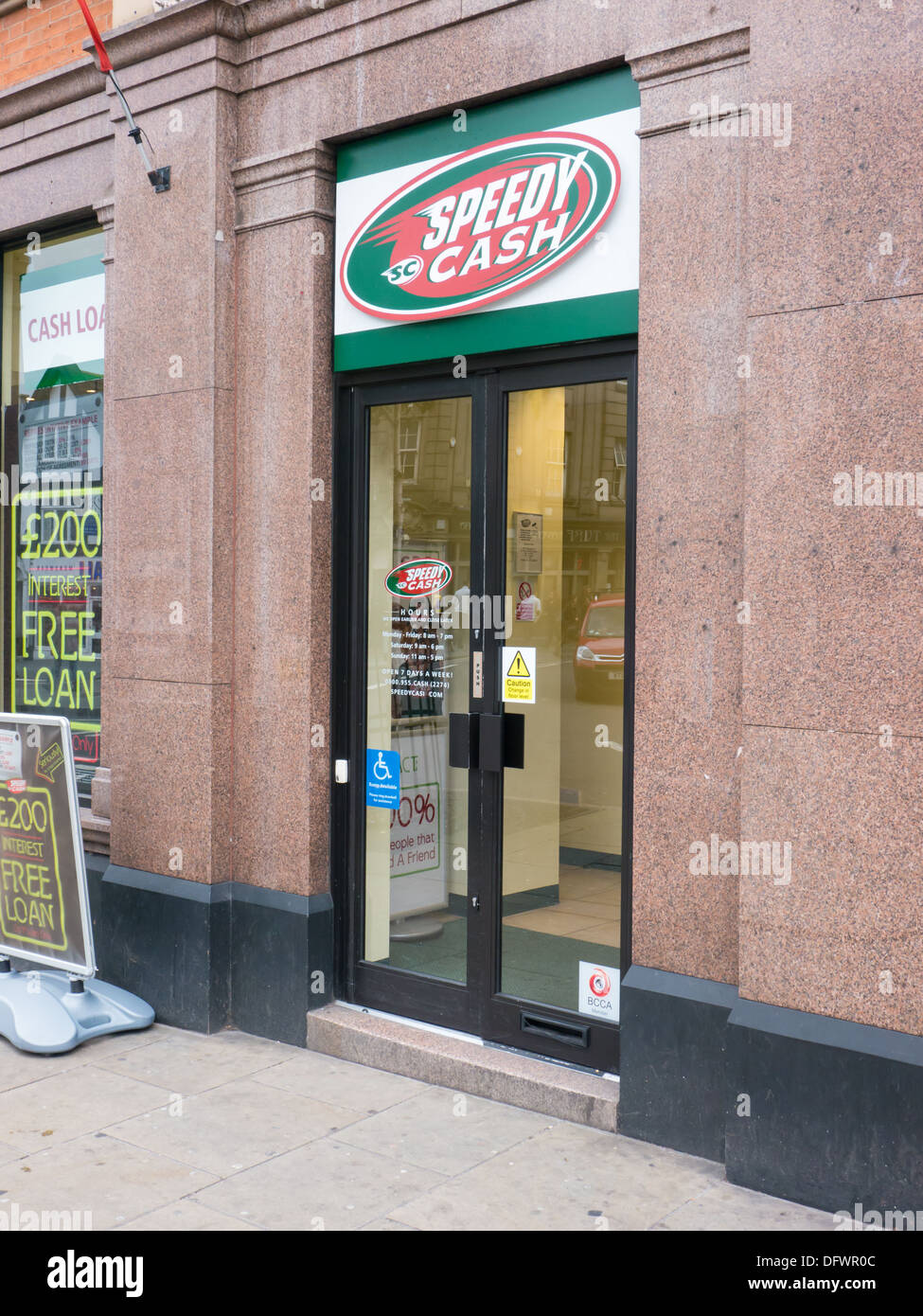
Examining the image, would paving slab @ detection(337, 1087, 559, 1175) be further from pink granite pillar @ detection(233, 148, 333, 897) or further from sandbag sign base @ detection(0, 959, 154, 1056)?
sandbag sign base @ detection(0, 959, 154, 1056)

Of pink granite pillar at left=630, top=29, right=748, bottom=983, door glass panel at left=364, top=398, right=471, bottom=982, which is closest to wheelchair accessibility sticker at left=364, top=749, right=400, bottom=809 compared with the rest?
door glass panel at left=364, top=398, right=471, bottom=982

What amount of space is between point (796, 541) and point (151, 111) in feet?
13.3

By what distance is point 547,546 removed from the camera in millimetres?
5031

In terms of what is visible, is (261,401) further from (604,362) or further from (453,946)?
(453,946)

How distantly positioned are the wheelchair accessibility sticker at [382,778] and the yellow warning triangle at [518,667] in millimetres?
801

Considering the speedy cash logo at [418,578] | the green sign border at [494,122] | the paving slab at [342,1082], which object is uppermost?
the green sign border at [494,122]

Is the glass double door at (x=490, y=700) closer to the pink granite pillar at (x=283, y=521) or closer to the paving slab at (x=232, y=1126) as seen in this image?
the pink granite pillar at (x=283, y=521)

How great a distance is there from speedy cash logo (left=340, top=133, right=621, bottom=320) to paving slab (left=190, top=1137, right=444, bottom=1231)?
333 cm

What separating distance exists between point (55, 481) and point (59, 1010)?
3.17m

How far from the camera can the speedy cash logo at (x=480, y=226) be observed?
4.74m

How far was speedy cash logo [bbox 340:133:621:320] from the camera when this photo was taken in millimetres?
4742

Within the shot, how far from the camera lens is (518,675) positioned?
16.7 feet

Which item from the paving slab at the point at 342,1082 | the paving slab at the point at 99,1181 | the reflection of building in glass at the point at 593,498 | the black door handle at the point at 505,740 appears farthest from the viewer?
the black door handle at the point at 505,740

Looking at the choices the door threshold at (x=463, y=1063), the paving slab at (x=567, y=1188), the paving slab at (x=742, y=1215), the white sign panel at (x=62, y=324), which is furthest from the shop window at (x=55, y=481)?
the paving slab at (x=742, y=1215)
